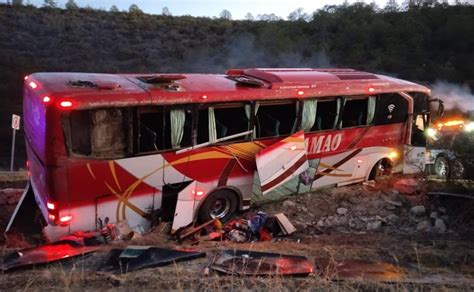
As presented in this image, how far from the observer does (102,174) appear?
7.57 meters

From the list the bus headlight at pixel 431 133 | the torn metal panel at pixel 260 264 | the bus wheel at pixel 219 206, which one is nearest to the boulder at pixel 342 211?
the bus wheel at pixel 219 206

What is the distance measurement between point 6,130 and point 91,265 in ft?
→ 64.6

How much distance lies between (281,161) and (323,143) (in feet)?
4.47

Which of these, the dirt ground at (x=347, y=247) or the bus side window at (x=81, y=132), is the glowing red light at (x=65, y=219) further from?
the bus side window at (x=81, y=132)

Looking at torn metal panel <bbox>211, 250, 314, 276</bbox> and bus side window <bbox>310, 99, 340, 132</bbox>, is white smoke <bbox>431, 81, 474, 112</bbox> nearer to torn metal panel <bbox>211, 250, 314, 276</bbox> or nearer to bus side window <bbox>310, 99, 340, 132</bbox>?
bus side window <bbox>310, 99, 340, 132</bbox>

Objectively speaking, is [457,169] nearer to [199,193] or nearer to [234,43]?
[199,193]

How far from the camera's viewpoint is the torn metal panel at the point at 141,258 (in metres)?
5.81

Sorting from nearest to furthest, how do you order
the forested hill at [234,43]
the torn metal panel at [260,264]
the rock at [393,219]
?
1. the torn metal panel at [260,264]
2. the rock at [393,219]
3. the forested hill at [234,43]

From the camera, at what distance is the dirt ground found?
5.14 m

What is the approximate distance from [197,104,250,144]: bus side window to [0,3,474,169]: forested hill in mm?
20594

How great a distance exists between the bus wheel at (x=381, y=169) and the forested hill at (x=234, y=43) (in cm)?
2012

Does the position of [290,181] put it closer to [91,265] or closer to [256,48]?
[91,265]

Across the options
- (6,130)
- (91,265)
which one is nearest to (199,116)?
(91,265)

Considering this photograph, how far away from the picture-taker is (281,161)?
966 centimetres
